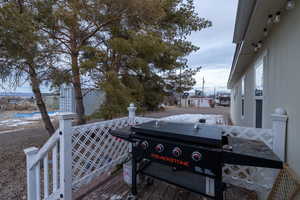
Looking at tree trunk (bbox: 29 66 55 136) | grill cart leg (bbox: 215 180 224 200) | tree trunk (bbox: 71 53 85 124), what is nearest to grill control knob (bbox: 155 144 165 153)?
grill cart leg (bbox: 215 180 224 200)

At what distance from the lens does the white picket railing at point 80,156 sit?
1.93m

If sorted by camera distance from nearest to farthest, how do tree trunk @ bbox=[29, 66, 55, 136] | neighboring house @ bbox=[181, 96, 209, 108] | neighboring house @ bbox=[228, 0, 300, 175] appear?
neighboring house @ bbox=[228, 0, 300, 175]
tree trunk @ bbox=[29, 66, 55, 136]
neighboring house @ bbox=[181, 96, 209, 108]

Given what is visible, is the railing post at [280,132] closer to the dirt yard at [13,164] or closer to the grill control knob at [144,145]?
the grill control knob at [144,145]

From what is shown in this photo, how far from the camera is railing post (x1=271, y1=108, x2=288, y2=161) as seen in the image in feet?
5.98

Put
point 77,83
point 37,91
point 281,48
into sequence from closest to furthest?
1. point 281,48
2. point 77,83
3. point 37,91

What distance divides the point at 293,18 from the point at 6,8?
200 inches

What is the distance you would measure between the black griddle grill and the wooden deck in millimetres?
417

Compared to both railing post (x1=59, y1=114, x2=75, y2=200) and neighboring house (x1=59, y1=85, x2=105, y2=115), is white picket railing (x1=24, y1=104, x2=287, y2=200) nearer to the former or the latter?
railing post (x1=59, y1=114, x2=75, y2=200)

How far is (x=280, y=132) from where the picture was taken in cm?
185

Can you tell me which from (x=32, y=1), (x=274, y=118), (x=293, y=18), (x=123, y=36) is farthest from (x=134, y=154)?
(x=32, y=1)

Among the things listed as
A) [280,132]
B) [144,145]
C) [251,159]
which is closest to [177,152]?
[144,145]

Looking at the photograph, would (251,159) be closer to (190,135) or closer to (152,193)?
(190,135)

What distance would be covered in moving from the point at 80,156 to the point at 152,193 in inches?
50.9

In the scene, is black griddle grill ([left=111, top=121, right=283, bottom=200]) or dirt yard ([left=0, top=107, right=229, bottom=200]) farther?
dirt yard ([left=0, top=107, right=229, bottom=200])
